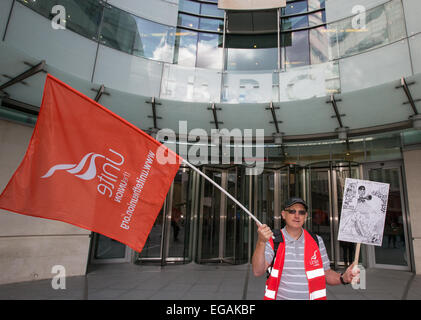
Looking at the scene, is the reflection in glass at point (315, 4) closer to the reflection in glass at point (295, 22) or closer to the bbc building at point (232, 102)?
the bbc building at point (232, 102)

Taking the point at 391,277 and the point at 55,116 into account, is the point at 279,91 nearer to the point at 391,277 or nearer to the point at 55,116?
the point at 391,277

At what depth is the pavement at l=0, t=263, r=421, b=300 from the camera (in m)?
5.55

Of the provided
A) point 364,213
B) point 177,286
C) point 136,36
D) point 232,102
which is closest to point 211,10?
point 136,36

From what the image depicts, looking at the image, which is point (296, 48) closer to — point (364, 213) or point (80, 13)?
point (80, 13)

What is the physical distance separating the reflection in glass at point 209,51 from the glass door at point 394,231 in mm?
7615

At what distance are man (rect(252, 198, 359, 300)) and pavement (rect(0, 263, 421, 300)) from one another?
12.2 feet

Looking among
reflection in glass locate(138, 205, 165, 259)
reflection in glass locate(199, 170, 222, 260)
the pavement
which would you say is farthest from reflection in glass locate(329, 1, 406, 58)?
reflection in glass locate(138, 205, 165, 259)

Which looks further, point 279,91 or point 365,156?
point 365,156

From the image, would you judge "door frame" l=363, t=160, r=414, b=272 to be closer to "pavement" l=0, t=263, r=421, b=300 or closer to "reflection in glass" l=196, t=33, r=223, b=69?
"pavement" l=0, t=263, r=421, b=300

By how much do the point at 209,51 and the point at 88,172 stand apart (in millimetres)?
9089

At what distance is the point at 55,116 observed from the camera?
8.44ft

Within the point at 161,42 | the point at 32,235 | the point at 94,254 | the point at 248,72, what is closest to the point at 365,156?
the point at 248,72

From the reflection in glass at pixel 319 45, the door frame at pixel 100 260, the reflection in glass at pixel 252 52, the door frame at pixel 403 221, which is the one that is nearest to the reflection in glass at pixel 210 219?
the door frame at pixel 100 260

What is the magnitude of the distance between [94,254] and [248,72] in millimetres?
8672
